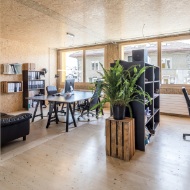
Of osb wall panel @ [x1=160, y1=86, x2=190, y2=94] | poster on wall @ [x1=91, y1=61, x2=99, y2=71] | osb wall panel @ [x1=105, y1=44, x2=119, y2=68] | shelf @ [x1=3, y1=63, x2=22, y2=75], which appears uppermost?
osb wall panel @ [x1=105, y1=44, x2=119, y2=68]

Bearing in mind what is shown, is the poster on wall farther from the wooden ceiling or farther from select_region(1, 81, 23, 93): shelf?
select_region(1, 81, 23, 93): shelf

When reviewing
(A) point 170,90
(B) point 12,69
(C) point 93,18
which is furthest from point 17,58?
(A) point 170,90

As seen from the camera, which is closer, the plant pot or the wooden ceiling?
the plant pot

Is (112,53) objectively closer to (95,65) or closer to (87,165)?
(95,65)

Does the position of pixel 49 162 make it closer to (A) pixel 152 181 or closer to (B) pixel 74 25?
(A) pixel 152 181

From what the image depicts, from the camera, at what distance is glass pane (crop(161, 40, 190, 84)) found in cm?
525

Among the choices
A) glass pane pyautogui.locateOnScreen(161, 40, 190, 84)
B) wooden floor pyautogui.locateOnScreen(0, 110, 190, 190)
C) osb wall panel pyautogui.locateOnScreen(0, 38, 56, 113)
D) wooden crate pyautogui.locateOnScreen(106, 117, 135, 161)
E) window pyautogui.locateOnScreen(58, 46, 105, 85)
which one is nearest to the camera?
wooden floor pyautogui.locateOnScreen(0, 110, 190, 190)

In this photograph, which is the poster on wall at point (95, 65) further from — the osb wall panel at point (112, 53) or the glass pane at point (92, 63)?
the osb wall panel at point (112, 53)

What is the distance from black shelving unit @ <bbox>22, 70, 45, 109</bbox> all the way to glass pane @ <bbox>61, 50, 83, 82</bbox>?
1.25 metres

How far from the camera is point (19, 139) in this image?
336cm

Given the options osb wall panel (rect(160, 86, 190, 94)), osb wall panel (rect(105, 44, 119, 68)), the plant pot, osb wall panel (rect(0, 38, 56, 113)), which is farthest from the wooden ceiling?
the plant pot

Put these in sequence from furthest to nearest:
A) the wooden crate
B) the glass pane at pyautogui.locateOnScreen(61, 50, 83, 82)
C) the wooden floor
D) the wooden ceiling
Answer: the glass pane at pyautogui.locateOnScreen(61, 50, 83, 82)
the wooden ceiling
the wooden crate
the wooden floor

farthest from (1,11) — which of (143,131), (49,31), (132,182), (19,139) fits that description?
(132,182)

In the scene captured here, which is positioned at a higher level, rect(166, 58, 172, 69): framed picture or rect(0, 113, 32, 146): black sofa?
rect(166, 58, 172, 69): framed picture
